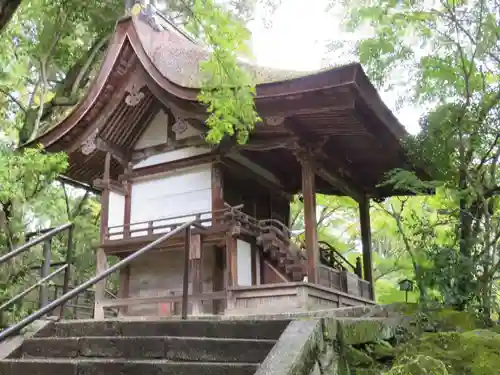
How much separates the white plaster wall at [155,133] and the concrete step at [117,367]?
7.69 meters

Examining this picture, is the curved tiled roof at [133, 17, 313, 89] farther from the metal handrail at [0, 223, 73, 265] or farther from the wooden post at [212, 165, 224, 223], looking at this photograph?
the metal handrail at [0, 223, 73, 265]

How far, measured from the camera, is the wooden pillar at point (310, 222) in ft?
31.4

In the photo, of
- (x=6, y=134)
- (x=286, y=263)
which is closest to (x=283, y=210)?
(x=286, y=263)

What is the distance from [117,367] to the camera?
12.6 feet

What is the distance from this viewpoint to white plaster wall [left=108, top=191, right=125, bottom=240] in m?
11.6

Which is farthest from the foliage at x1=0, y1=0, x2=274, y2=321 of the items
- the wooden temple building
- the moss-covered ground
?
the moss-covered ground

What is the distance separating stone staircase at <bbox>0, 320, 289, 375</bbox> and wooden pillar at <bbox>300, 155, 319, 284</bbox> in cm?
540

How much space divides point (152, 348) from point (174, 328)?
325 millimetres

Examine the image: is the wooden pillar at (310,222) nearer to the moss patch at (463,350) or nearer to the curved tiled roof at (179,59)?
the curved tiled roof at (179,59)

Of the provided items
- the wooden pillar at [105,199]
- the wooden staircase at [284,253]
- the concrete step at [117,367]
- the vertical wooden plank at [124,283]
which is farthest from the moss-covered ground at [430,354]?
the wooden pillar at [105,199]

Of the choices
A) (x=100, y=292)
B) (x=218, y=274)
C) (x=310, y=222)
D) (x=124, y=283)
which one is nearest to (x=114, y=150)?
(x=124, y=283)

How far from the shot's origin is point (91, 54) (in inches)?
558

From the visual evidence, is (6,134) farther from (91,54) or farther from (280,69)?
(280,69)

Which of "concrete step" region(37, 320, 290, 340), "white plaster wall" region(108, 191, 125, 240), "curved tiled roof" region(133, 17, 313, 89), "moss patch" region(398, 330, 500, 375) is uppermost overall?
"curved tiled roof" region(133, 17, 313, 89)
